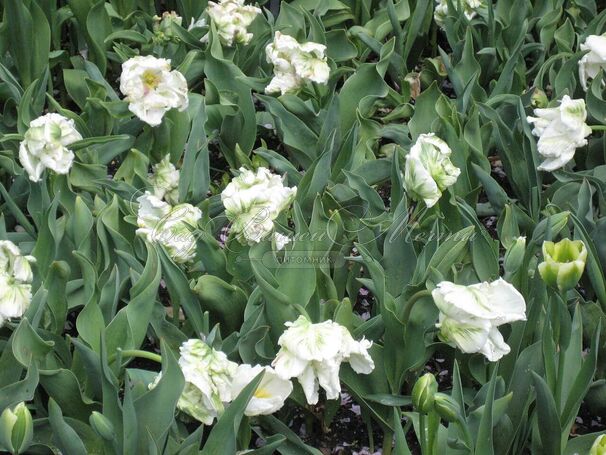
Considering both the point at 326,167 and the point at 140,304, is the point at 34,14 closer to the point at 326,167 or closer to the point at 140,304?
the point at 326,167

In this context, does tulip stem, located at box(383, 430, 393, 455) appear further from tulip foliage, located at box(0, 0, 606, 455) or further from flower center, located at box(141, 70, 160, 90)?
flower center, located at box(141, 70, 160, 90)

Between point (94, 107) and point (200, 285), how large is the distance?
0.73 metres

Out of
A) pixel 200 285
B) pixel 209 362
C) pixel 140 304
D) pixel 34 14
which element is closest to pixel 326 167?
pixel 200 285

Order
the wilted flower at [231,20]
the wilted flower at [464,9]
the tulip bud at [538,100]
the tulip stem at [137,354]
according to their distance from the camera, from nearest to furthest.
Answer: the tulip stem at [137,354], the tulip bud at [538,100], the wilted flower at [231,20], the wilted flower at [464,9]

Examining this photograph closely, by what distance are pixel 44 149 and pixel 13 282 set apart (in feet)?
1.36

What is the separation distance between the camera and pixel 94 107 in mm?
2299

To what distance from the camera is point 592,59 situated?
2.42m

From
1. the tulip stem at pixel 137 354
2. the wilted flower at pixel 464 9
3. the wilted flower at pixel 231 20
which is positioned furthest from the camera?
the wilted flower at pixel 464 9

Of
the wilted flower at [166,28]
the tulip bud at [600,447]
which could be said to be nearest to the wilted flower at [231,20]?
the wilted flower at [166,28]

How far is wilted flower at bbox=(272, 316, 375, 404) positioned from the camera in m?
1.46

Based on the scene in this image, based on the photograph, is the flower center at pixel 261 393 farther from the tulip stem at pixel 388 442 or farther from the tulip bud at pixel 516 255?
the tulip bud at pixel 516 255

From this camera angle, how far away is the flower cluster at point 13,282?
1556 millimetres

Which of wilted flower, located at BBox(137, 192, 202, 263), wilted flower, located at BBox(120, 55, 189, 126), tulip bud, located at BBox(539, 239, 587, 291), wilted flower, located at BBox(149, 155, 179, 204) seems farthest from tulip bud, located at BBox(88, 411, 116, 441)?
wilted flower, located at BBox(120, 55, 189, 126)

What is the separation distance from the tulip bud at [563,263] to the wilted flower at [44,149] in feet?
3.21
